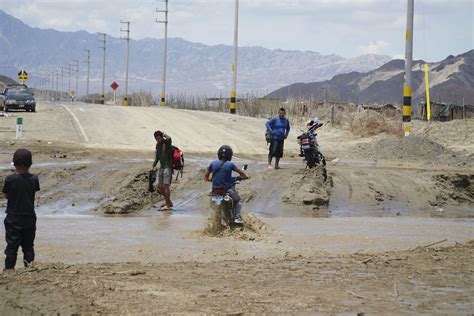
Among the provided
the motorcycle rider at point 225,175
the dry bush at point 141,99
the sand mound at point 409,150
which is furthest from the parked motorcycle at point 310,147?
the dry bush at point 141,99

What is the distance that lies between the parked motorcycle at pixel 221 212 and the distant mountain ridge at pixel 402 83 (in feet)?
231

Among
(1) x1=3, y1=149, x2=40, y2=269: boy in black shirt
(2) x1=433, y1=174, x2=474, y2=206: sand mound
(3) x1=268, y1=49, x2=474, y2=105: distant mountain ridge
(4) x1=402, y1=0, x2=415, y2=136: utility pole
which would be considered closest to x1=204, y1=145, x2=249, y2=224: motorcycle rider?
(1) x1=3, y1=149, x2=40, y2=269: boy in black shirt

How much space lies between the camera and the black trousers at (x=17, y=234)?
10.1m

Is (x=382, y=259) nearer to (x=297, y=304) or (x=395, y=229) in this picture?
(x=297, y=304)

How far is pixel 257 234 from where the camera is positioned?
46.7 feet

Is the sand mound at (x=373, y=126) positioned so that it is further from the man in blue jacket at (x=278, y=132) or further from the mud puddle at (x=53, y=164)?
the mud puddle at (x=53, y=164)

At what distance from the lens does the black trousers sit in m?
10.1

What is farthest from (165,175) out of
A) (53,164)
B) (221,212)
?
(53,164)

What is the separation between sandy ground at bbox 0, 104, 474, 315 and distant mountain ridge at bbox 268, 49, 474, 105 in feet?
187

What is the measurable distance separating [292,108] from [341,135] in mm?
11783

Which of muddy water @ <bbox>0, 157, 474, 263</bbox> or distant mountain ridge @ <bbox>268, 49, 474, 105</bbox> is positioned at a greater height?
distant mountain ridge @ <bbox>268, 49, 474, 105</bbox>

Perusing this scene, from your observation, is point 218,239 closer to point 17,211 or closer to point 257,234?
point 257,234

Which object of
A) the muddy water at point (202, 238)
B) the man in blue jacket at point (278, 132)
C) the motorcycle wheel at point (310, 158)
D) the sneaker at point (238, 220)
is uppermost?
the man in blue jacket at point (278, 132)

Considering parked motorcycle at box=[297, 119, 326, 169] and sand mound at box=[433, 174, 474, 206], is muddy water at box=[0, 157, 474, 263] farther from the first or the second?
sand mound at box=[433, 174, 474, 206]
